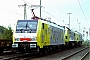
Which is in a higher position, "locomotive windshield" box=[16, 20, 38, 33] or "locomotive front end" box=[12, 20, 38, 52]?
"locomotive windshield" box=[16, 20, 38, 33]

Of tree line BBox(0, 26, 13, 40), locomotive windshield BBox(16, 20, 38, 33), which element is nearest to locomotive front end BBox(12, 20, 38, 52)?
locomotive windshield BBox(16, 20, 38, 33)

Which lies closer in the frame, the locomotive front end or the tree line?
Result: the locomotive front end

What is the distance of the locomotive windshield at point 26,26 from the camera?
1897 cm

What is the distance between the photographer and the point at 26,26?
1927cm

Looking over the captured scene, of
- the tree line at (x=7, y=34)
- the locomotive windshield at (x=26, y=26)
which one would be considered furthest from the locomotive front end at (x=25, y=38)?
the tree line at (x=7, y=34)

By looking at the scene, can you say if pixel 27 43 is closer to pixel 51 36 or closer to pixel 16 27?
pixel 16 27

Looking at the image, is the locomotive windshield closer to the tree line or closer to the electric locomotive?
the electric locomotive

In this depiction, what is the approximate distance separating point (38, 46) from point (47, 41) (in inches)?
118

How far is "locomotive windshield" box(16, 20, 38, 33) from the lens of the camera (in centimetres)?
1897

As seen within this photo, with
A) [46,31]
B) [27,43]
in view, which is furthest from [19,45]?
[46,31]

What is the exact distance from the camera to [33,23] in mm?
19328

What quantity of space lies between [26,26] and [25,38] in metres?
1.09

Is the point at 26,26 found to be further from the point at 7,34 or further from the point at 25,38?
the point at 7,34

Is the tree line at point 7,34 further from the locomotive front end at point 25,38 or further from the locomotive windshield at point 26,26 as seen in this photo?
the locomotive front end at point 25,38
